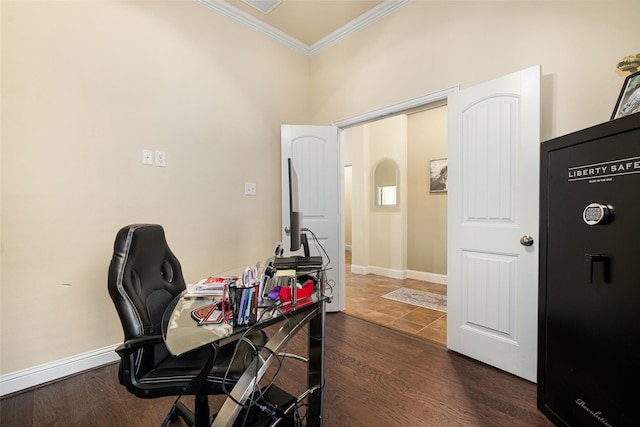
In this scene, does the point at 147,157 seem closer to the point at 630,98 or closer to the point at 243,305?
the point at 243,305

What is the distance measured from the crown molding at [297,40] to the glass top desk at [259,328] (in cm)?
258

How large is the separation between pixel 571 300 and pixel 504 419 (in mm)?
875

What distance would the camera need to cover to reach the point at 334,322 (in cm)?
277

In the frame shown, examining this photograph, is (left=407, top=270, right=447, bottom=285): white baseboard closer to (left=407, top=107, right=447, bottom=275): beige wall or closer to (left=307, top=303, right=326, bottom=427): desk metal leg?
(left=407, top=107, right=447, bottom=275): beige wall

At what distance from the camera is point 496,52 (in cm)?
198

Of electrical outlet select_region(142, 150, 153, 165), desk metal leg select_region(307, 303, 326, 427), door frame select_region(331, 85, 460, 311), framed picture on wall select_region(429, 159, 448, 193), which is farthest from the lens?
framed picture on wall select_region(429, 159, 448, 193)

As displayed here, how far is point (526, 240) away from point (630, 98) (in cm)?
91

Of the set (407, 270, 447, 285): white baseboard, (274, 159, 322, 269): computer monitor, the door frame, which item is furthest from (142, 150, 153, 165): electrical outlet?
(407, 270, 447, 285): white baseboard

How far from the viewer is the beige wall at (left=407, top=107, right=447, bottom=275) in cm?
414

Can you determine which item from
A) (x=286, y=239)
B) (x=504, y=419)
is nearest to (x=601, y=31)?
(x=504, y=419)

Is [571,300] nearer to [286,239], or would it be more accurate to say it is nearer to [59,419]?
[286,239]

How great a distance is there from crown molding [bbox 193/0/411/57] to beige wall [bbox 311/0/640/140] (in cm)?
7

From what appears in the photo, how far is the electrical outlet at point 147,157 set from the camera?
2174 millimetres

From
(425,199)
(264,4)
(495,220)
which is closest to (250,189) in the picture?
(264,4)
